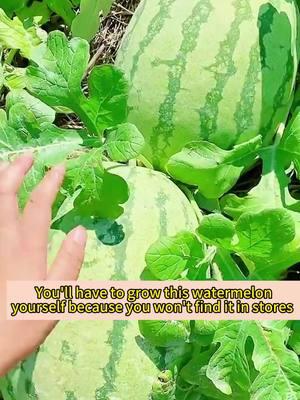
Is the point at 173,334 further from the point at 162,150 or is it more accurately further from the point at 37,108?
the point at 37,108

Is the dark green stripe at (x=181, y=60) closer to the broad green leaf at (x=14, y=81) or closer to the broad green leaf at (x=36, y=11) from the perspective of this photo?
the broad green leaf at (x=14, y=81)

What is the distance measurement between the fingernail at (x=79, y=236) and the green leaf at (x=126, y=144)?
16 cm

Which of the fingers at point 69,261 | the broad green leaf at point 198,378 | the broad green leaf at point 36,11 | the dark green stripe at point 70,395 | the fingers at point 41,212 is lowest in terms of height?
the dark green stripe at point 70,395

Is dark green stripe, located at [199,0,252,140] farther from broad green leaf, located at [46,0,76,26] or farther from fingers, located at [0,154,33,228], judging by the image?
Answer: broad green leaf, located at [46,0,76,26]

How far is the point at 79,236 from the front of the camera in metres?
1.56

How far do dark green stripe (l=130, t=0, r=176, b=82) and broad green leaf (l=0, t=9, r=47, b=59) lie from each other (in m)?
0.34

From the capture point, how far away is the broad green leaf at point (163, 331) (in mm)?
1607

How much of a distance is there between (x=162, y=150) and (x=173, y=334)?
45 centimetres

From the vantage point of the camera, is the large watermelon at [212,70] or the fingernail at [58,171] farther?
the large watermelon at [212,70]

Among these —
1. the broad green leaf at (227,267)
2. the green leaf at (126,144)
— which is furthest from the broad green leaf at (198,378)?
the green leaf at (126,144)

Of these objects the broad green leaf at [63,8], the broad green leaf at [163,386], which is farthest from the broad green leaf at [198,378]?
the broad green leaf at [63,8]

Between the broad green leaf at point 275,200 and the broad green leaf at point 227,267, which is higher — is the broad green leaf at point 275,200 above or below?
above

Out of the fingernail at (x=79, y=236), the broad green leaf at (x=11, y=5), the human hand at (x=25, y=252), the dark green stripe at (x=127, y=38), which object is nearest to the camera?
the human hand at (x=25, y=252)

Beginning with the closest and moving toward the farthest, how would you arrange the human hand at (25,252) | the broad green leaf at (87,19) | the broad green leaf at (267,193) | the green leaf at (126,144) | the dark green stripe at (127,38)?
the human hand at (25,252) → the green leaf at (126,144) → the broad green leaf at (267,193) → the dark green stripe at (127,38) → the broad green leaf at (87,19)
